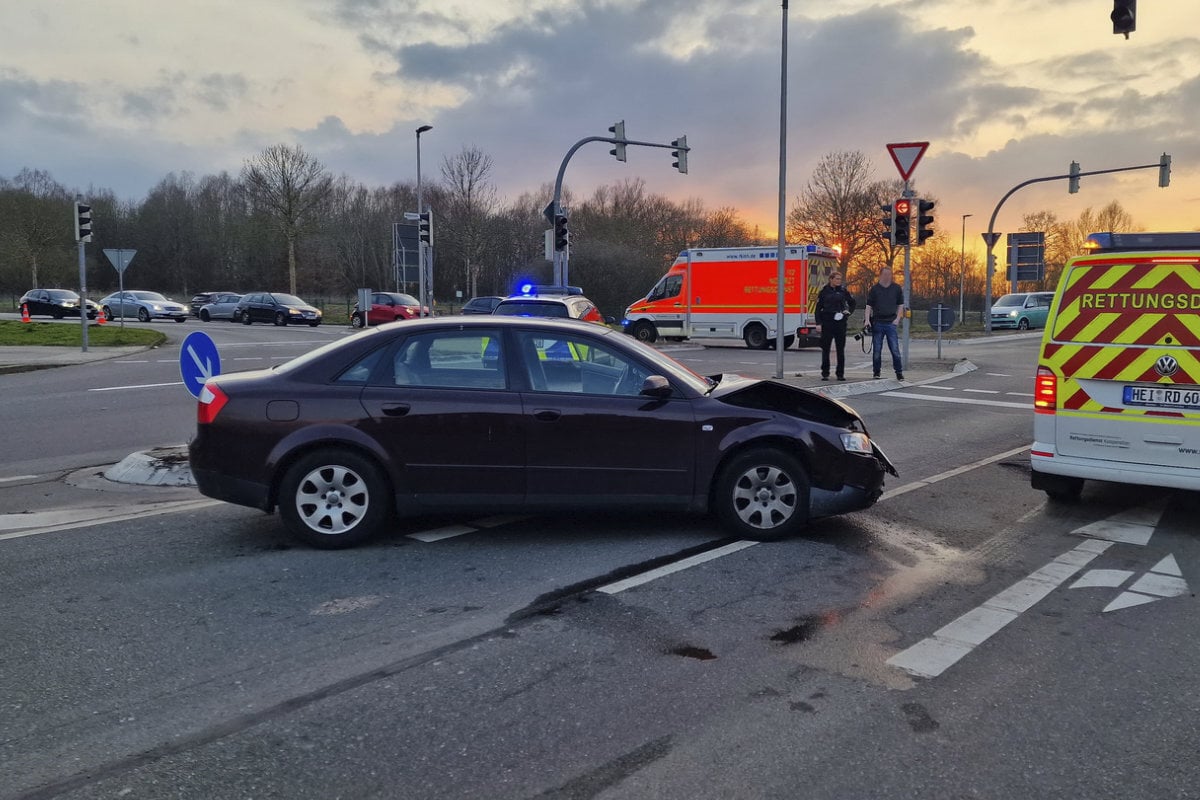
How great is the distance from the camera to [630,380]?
5812 mm

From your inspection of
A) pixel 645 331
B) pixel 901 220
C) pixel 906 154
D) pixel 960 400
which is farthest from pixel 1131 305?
pixel 645 331

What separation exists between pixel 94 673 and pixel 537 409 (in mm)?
2802

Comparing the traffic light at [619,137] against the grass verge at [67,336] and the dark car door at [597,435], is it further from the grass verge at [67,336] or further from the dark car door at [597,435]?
the dark car door at [597,435]

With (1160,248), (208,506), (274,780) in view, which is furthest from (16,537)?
(1160,248)

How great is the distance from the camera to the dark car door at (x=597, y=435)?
5.64 metres

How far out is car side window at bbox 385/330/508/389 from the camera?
5.70 m

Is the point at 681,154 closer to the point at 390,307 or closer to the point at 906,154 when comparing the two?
the point at 906,154

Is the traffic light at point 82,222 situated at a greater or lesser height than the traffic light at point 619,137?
lesser

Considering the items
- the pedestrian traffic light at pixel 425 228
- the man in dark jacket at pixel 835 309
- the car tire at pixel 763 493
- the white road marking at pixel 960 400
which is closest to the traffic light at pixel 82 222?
the pedestrian traffic light at pixel 425 228

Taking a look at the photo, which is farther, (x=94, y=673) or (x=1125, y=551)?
(x=1125, y=551)

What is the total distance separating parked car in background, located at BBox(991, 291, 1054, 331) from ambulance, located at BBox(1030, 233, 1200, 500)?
38.4 metres

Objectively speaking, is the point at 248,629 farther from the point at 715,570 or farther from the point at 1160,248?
the point at 1160,248

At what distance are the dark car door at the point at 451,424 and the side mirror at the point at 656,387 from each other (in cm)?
83

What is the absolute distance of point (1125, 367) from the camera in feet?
21.1
